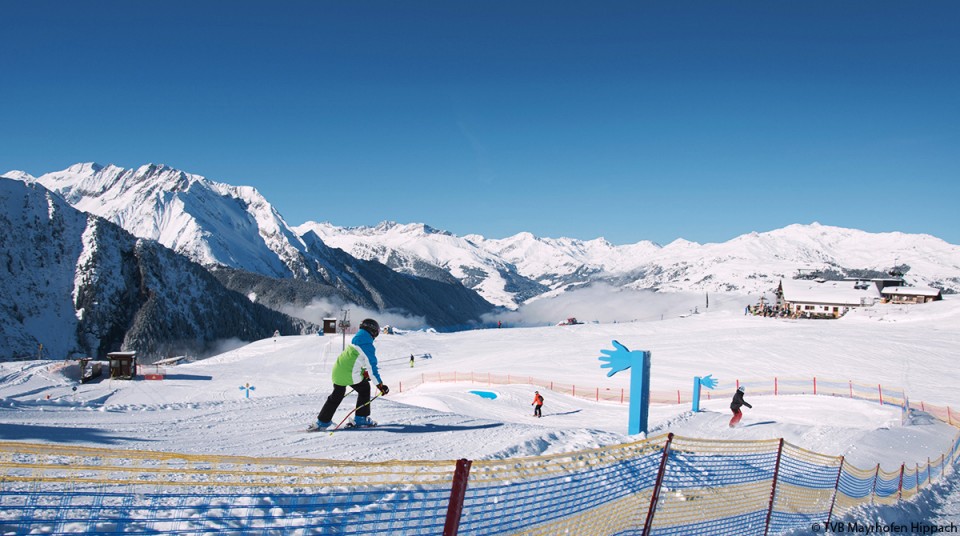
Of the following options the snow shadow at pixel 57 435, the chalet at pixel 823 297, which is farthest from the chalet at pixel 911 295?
the snow shadow at pixel 57 435

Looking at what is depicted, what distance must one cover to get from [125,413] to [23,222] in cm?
15009

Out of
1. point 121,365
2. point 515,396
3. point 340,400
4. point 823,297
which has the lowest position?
point 121,365

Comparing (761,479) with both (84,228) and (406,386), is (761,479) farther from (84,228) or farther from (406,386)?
(84,228)

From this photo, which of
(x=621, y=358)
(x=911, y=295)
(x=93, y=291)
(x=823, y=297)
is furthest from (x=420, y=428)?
(x=93, y=291)

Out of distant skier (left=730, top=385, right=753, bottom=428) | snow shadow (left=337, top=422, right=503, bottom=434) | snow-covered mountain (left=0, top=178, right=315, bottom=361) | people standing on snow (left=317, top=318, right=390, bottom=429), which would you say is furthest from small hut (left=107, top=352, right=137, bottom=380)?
snow-covered mountain (left=0, top=178, right=315, bottom=361)

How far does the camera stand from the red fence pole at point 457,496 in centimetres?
443

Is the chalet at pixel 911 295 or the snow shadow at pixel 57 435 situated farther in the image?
the chalet at pixel 911 295

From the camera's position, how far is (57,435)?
891 cm

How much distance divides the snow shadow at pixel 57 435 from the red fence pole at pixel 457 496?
6.73 meters

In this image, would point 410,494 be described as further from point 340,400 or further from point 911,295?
point 911,295

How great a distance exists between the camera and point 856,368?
121 ft

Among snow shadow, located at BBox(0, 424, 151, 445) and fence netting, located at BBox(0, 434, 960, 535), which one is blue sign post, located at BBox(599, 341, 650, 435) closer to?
fence netting, located at BBox(0, 434, 960, 535)

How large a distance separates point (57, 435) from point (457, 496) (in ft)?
26.1

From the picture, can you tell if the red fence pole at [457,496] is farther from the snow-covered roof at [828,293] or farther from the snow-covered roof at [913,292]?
the snow-covered roof at [913,292]
